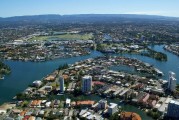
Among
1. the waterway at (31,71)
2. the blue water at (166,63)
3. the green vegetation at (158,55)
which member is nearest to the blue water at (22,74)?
the waterway at (31,71)

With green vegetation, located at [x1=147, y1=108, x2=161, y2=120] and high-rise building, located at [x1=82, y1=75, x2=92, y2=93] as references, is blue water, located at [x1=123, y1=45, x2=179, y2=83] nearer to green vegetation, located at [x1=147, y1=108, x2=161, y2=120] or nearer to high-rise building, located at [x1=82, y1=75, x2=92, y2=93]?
high-rise building, located at [x1=82, y1=75, x2=92, y2=93]

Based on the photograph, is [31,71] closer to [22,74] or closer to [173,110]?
[22,74]

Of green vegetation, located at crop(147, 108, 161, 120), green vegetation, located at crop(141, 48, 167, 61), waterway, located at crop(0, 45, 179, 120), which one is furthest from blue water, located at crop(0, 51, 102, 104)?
green vegetation, located at crop(147, 108, 161, 120)

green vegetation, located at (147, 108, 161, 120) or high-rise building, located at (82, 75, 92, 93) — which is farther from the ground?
high-rise building, located at (82, 75, 92, 93)

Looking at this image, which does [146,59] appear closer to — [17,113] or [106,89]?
[106,89]

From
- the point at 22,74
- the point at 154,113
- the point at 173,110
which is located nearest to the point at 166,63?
the point at 154,113

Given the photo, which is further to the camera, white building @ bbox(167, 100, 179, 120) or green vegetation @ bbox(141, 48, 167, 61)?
green vegetation @ bbox(141, 48, 167, 61)
